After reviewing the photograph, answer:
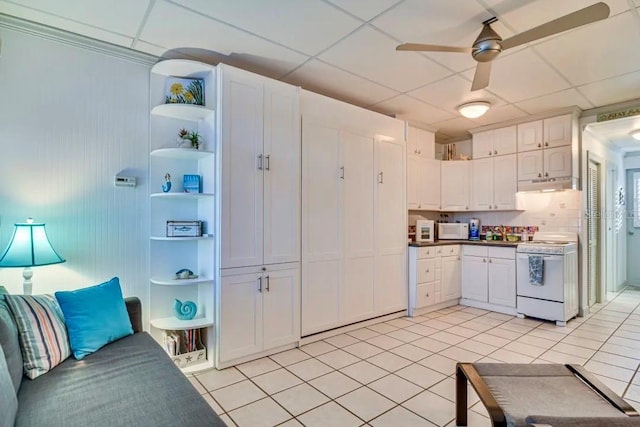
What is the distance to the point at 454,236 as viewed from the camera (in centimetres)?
528

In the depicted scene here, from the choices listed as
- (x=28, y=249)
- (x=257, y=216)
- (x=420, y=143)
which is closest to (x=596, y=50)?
(x=420, y=143)

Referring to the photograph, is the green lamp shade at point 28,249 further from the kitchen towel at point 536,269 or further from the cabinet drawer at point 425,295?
the kitchen towel at point 536,269

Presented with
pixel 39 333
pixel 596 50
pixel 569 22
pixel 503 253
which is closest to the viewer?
pixel 39 333

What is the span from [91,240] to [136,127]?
102cm

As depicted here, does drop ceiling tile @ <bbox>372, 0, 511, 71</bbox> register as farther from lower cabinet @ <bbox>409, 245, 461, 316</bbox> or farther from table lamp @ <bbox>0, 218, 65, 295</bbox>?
table lamp @ <bbox>0, 218, 65, 295</bbox>

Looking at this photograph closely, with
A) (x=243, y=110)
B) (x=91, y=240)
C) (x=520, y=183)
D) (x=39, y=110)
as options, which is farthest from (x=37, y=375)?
(x=520, y=183)

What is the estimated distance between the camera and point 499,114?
181 inches

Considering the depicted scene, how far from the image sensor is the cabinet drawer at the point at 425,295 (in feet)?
14.5

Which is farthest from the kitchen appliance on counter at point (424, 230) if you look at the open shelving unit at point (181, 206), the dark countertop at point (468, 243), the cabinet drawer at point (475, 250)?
the open shelving unit at point (181, 206)

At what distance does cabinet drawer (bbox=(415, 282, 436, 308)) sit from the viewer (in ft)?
14.5

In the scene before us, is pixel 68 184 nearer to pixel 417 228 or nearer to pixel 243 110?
pixel 243 110

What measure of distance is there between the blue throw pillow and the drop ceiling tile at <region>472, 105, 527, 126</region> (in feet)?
14.9

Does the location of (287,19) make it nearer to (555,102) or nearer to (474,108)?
(474,108)

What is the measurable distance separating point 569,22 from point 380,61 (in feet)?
4.78
